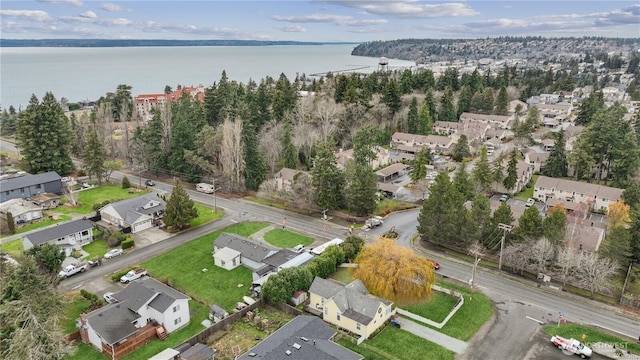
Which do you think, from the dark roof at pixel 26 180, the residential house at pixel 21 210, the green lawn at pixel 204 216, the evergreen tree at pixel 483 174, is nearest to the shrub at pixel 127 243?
the green lawn at pixel 204 216

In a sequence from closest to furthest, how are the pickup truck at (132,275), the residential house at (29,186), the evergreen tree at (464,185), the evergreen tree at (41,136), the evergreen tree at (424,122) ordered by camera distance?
the pickup truck at (132,275)
the evergreen tree at (464,185)
the residential house at (29,186)
the evergreen tree at (41,136)
the evergreen tree at (424,122)

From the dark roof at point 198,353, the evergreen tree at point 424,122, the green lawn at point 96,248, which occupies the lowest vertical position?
the green lawn at point 96,248

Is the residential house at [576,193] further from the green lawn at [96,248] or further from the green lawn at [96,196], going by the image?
the green lawn at [96,196]

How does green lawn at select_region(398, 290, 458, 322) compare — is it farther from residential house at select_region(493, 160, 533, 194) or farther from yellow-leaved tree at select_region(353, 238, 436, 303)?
residential house at select_region(493, 160, 533, 194)

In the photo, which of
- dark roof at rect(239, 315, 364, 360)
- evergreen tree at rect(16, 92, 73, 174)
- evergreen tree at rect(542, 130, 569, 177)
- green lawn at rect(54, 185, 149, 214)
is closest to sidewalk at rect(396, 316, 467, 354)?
dark roof at rect(239, 315, 364, 360)

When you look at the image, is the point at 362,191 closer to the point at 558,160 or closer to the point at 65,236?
the point at 65,236

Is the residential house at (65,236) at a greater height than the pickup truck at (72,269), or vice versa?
the residential house at (65,236)
